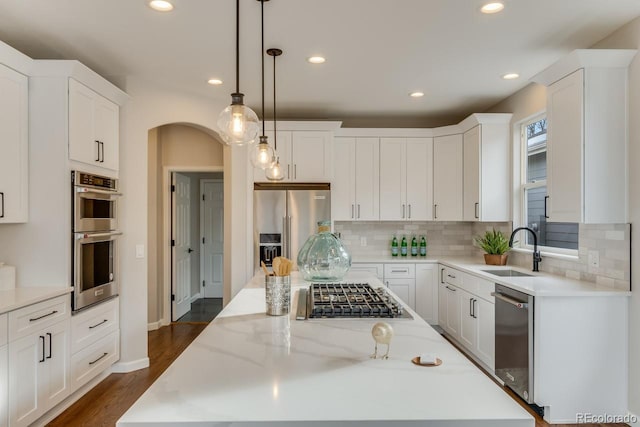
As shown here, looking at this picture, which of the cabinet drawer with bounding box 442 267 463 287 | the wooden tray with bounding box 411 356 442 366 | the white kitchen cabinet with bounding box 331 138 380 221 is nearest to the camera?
the wooden tray with bounding box 411 356 442 366

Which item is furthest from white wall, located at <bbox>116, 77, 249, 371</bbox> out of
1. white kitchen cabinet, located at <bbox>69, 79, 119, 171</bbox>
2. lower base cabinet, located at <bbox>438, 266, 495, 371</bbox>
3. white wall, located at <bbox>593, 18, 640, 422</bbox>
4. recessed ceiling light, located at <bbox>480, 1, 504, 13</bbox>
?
white wall, located at <bbox>593, 18, 640, 422</bbox>

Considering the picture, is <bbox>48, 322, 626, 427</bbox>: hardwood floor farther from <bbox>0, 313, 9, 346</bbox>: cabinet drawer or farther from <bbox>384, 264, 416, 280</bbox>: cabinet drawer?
<bbox>384, 264, 416, 280</bbox>: cabinet drawer

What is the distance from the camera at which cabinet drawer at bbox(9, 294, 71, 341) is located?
7.73ft

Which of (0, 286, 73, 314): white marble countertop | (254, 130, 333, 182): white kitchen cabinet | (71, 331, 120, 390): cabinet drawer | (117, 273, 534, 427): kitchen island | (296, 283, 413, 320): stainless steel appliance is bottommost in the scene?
(71, 331, 120, 390): cabinet drawer

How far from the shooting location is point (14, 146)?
8.96 feet

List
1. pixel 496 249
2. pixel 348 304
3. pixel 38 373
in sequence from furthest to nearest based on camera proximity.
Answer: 1. pixel 496 249
2. pixel 38 373
3. pixel 348 304

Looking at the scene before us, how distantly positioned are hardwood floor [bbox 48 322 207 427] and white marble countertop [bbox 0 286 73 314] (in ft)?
2.89

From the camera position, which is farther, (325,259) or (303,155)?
(303,155)

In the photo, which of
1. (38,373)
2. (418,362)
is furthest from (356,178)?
(418,362)

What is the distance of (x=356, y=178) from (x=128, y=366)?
309 cm

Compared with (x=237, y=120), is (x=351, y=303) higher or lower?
lower

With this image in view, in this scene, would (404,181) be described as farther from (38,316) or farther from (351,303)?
(38,316)

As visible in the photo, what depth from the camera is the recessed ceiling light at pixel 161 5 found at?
2365 millimetres

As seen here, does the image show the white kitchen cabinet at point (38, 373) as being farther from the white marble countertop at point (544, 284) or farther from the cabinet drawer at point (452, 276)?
the cabinet drawer at point (452, 276)
